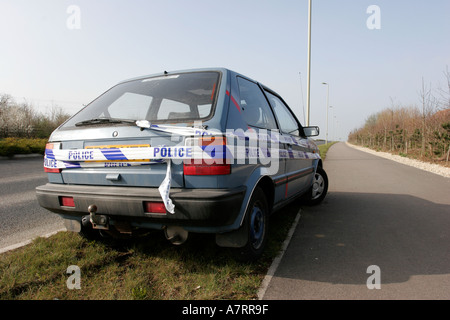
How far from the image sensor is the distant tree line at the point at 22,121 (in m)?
21.8

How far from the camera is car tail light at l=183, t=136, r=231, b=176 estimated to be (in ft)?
7.43

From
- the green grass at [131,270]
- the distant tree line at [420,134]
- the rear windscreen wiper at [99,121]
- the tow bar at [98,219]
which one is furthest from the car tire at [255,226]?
the distant tree line at [420,134]

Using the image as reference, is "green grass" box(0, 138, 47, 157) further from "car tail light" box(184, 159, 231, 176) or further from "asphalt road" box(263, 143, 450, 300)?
"car tail light" box(184, 159, 231, 176)

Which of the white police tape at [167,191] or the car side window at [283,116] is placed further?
the car side window at [283,116]

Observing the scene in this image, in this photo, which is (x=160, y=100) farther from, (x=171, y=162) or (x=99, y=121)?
(x=171, y=162)

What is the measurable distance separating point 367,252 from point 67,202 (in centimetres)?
308

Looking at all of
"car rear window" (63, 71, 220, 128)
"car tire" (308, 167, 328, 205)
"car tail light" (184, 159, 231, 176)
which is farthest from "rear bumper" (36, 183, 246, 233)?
"car tire" (308, 167, 328, 205)

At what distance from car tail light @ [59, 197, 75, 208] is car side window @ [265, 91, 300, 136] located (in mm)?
2422

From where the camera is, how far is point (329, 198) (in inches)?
249

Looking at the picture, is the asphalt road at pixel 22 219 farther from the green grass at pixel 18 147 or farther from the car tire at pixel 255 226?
the green grass at pixel 18 147

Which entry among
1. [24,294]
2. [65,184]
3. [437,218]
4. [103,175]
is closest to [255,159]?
[103,175]

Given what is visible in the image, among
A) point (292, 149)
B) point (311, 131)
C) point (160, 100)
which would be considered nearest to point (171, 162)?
point (160, 100)

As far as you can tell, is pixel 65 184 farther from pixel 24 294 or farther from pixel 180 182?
pixel 180 182

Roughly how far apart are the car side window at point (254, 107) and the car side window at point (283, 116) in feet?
0.88
